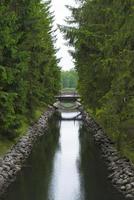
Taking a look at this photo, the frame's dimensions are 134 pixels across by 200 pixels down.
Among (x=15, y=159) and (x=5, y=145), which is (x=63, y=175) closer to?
(x=15, y=159)

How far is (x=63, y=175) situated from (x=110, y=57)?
740cm

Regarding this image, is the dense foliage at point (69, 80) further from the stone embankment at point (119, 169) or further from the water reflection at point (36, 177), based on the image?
the stone embankment at point (119, 169)

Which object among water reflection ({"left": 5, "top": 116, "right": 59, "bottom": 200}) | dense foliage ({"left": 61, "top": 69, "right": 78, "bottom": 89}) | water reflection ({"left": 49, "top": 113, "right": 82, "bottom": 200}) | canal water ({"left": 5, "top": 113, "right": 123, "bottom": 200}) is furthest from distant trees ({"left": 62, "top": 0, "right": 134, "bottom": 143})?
dense foliage ({"left": 61, "top": 69, "right": 78, "bottom": 89})

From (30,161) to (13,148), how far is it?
1.51m

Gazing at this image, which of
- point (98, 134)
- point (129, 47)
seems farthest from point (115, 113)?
point (98, 134)

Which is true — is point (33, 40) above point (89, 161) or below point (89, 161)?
above

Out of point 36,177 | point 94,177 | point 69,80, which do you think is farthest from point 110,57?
point 69,80

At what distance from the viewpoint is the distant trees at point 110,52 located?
2453cm

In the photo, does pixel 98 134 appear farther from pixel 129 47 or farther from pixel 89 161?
pixel 129 47

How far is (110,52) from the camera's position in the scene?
26.6 meters

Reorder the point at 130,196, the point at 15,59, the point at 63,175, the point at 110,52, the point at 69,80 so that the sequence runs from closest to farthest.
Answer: the point at 130,196, the point at 110,52, the point at 63,175, the point at 15,59, the point at 69,80

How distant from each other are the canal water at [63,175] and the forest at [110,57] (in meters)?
2.64

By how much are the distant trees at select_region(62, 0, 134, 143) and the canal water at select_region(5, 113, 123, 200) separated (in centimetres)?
320

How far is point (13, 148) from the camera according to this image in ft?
101
